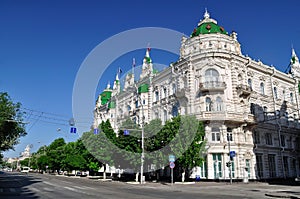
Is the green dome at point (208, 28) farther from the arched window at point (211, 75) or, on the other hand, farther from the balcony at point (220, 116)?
the balcony at point (220, 116)

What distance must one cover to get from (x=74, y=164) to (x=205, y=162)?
3451 centimetres

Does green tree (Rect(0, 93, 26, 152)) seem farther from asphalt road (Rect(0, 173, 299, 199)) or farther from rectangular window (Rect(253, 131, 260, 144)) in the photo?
rectangular window (Rect(253, 131, 260, 144))

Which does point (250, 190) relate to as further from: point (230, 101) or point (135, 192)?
point (230, 101)

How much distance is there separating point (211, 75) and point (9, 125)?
2700 cm

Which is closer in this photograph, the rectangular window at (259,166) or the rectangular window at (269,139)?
the rectangular window at (259,166)

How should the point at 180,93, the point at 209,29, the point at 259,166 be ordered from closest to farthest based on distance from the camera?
the point at 259,166 → the point at 180,93 → the point at 209,29

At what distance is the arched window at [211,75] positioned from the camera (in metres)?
40.3

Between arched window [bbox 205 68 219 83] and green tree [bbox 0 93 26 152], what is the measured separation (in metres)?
24.7

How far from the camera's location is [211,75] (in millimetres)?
40531

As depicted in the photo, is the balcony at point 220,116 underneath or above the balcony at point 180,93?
underneath

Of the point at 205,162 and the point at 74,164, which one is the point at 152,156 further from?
the point at 74,164

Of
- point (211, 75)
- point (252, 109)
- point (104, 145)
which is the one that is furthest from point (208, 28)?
point (104, 145)

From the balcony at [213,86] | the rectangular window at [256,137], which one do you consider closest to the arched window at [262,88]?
the rectangular window at [256,137]

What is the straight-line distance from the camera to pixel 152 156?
3731 centimetres
